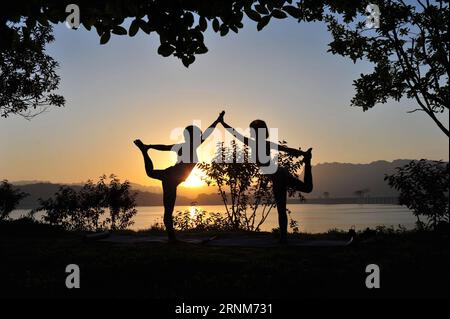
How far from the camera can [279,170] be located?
10.6 meters

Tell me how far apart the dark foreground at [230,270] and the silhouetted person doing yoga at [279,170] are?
36.3 inches

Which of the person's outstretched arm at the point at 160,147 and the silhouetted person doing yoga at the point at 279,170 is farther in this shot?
the person's outstretched arm at the point at 160,147

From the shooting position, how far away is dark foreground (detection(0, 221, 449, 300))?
271 inches

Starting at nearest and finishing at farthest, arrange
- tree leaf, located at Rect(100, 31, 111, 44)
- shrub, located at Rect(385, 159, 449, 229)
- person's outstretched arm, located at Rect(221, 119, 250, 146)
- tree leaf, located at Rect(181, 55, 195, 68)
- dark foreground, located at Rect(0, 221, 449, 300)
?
dark foreground, located at Rect(0, 221, 449, 300) < tree leaf, located at Rect(100, 31, 111, 44) < tree leaf, located at Rect(181, 55, 195, 68) < person's outstretched arm, located at Rect(221, 119, 250, 146) < shrub, located at Rect(385, 159, 449, 229)

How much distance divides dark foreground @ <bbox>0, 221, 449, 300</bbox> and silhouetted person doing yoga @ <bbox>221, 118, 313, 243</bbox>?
0.92m

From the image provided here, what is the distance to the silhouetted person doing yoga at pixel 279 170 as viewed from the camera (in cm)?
1054

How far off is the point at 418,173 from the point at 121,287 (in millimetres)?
11645

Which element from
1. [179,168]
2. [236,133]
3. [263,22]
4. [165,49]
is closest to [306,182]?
[236,133]

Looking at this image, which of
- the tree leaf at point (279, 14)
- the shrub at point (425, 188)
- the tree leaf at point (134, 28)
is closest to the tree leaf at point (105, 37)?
the tree leaf at point (134, 28)

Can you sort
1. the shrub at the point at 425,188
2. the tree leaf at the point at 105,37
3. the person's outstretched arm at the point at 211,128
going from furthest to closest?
1. the shrub at the point at 425,188
2. the person's outstretched arm at the point at 211,128
3. the tree leaf at the point at 105,37

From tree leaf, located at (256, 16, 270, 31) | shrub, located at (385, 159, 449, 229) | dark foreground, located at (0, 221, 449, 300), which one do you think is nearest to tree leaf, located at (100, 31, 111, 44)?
tree leaf, located at (256, 16, 270, 31)

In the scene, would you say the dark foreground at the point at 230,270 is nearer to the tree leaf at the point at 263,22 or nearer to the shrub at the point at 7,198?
the tree leaf at the point at 263,22

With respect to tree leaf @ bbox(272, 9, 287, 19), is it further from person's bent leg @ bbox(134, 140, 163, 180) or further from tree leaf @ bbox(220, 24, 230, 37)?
person's bent leg @ bbox(134, 140, 163, 180)

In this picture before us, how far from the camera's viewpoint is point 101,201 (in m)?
24.3
